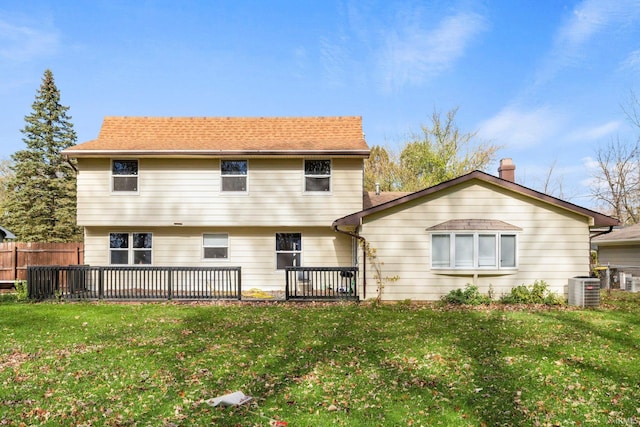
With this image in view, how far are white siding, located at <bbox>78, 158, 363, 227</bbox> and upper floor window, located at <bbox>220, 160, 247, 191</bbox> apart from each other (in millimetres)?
198

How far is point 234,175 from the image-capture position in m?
15.7

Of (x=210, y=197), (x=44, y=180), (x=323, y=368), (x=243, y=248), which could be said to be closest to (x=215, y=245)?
(x=243, y=248)

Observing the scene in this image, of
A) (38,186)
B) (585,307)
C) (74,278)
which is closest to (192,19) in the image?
(74,278)

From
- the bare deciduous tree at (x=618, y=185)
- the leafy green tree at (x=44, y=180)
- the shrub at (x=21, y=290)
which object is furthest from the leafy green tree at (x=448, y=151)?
the leafy green tree at (x=44, y=180)

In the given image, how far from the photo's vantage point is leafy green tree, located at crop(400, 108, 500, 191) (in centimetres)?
3012

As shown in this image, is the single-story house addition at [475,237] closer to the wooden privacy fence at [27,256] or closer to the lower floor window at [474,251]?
the lower floor window at [474,251]

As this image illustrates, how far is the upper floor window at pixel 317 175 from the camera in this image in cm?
1566

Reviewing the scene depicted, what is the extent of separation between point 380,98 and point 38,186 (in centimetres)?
2544

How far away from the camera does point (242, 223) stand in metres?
15.5

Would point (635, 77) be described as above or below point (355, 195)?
above

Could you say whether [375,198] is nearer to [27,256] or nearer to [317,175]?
[317,175]

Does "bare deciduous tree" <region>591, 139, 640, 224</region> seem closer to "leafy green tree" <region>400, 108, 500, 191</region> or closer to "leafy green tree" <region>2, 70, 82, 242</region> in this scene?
"leafy green tree" <region>400, 108, 500, 191</region>

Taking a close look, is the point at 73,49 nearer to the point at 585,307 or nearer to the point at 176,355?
the point at 176,355

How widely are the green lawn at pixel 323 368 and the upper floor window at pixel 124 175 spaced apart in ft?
20.3
